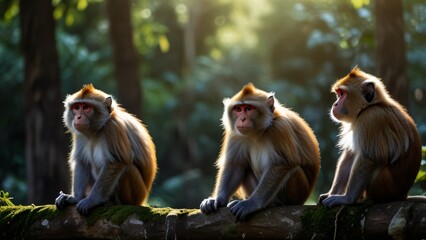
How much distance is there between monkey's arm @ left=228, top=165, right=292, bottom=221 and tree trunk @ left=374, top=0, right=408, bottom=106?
16.4 feet

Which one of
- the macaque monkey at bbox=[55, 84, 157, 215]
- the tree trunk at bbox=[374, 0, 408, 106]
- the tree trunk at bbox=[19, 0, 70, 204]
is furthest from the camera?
the tree trunk at bbox=[19, 0, 70, 204]

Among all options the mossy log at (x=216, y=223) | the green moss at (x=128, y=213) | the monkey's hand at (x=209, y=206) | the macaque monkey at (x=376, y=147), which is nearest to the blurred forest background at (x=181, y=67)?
the macaque monkey at (x=376, y=147)

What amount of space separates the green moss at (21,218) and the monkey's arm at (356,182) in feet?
10.1

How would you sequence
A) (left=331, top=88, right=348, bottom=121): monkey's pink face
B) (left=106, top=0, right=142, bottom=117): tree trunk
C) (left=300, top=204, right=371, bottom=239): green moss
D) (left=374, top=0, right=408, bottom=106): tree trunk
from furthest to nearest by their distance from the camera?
(left=106, top=0, right=142, bottom=117): tree trunk
(left=374, top=0, right=408, bottom=106): tree trunk
(left=331, top=88, right=348, bottom=121): monkey's pink face
(left=300, top=204, right=371, bottom=239): green moss

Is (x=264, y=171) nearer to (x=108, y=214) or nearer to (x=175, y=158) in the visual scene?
(x=108, y=214)

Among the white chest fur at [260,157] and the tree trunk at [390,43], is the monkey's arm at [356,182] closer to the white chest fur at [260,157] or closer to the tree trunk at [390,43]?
the white chest fur at [260,157]

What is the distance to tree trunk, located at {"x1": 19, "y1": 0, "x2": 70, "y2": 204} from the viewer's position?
15.8 meters

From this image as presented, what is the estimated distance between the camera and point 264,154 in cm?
834

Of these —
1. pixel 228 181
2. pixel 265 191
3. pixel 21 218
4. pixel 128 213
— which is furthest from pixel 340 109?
pixel 21 218

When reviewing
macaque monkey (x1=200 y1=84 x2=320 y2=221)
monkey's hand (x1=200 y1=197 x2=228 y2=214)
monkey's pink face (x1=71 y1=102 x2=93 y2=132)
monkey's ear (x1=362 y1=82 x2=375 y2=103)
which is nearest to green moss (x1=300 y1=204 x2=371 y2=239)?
macaque monkey (x1=200 y1=84 x2=320 y2=221)

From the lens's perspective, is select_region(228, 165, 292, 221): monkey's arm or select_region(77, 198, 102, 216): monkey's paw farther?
select_region(77, 198, 102, 216): monkey's paw

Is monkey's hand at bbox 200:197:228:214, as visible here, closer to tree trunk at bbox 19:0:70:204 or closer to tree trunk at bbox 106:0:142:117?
tree trunk at bbox 19:0:70:204

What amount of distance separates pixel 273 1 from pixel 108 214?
27436 mm

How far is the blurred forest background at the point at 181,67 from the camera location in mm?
15891
